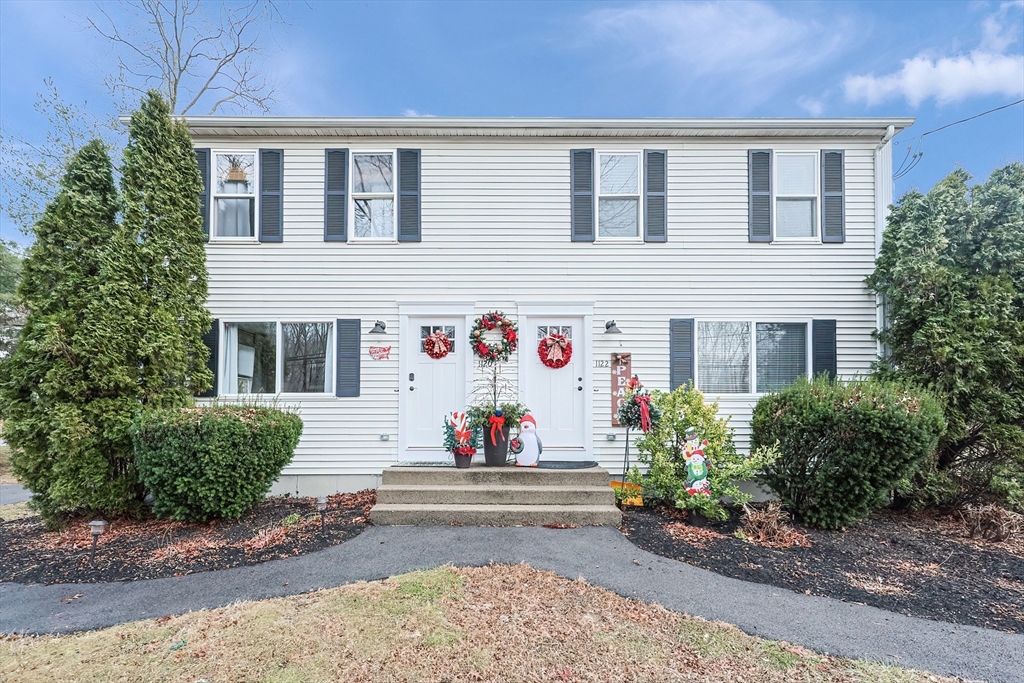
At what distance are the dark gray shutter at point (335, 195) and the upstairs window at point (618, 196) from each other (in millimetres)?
3520

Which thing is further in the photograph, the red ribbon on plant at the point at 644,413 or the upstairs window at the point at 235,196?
the upstairs window at the point at 235,196

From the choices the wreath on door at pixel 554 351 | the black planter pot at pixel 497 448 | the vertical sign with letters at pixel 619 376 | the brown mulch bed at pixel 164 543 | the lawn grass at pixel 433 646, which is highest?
the wreath on door at pixel 554 351

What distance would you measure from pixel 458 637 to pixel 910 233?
671 centimetres

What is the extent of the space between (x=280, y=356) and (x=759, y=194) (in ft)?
22.7

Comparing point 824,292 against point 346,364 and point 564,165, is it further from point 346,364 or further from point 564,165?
point 346,364

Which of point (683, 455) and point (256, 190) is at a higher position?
point (256, 190)

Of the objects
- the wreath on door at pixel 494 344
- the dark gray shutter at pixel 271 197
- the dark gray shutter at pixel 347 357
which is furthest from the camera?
the dark gray shutter at pixel 271 197

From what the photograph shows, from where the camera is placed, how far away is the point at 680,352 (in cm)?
697

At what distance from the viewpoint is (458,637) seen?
3061mm

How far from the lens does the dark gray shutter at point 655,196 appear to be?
708cm

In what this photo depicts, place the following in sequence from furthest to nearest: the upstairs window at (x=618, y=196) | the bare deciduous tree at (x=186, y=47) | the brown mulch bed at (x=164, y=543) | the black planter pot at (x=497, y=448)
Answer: the bare deciduous tree at (x=186, y=47) < the upstairs window at (x=618, y=196) < the black planter pot at (x=497, y=448) < the brown mulch bed at (x=164, y=543)

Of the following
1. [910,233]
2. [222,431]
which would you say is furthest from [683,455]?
[222,431]

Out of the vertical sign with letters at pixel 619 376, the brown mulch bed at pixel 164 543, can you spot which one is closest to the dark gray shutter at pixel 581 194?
the vertical sign with letters at pixel 619 376

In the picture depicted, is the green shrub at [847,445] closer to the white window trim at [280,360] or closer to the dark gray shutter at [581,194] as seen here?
the dark gray shutter at [581,194]
